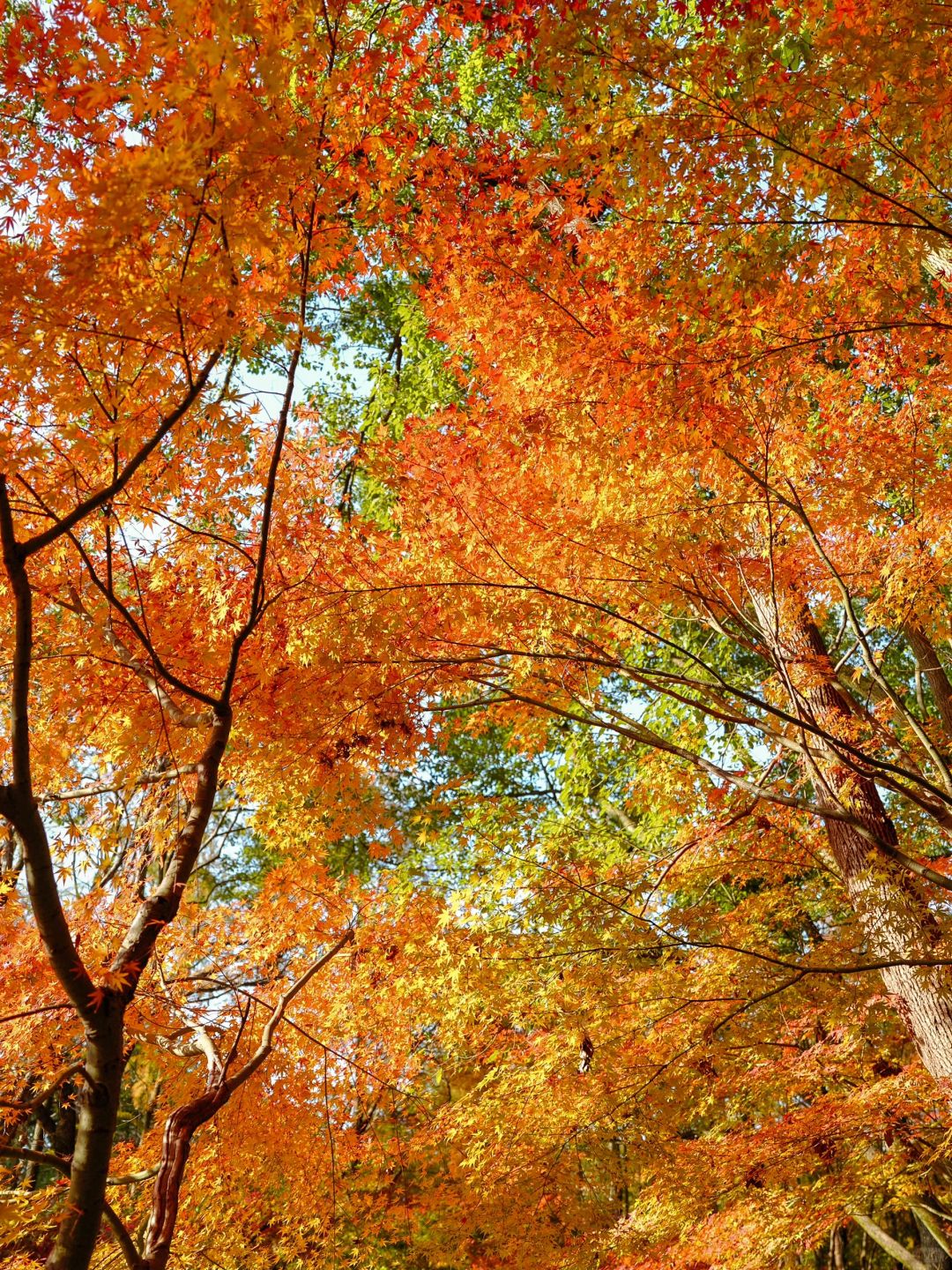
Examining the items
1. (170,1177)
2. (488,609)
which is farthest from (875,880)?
(170,1177)

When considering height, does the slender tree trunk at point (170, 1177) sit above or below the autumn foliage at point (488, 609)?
below

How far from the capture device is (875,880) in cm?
504

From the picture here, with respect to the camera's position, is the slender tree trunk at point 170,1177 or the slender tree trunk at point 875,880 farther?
the slender tree trunk at point 875,880

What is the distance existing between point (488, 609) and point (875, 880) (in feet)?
8.96

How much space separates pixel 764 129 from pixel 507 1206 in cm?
874

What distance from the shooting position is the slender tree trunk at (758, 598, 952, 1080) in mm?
4801

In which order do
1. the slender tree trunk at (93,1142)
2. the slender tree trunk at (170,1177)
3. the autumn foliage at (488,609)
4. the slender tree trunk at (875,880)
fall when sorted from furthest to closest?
the slender tree trunk at (875,880) < the slender tree trunk at (170,1177) < the autumn foliage at (488,609) < the slender tree trunk at (93,1142)

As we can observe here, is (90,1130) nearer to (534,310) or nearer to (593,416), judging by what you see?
(593,416)

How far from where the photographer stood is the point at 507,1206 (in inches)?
321

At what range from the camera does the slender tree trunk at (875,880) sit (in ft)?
15.8

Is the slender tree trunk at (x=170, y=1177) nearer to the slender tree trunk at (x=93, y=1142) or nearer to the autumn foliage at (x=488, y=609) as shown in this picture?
the autumn foliage at (x=488, y=609)

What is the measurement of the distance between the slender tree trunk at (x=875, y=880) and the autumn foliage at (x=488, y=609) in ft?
0.14

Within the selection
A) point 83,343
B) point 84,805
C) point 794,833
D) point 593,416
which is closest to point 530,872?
point 794,833

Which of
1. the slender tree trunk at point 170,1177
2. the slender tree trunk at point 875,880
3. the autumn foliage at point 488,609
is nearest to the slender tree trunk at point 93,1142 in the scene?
the autumn foliage at point 488,609
